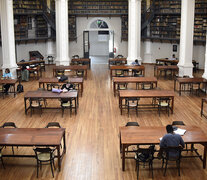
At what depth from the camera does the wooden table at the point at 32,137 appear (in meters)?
6.00

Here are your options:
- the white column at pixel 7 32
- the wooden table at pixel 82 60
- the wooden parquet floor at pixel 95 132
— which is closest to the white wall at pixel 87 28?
the wooden table at pixel 82 60

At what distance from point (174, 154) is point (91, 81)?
31.7 feet

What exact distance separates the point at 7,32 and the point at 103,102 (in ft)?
20.8

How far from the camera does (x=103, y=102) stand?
11.4 metres

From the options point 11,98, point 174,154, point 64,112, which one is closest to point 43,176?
point 174,154

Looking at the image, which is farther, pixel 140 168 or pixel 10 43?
pixel 10 43

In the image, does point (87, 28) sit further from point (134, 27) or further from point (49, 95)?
point (49, 95)

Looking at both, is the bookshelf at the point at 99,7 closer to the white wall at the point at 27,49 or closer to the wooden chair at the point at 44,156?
the white wall at the point at 27,49

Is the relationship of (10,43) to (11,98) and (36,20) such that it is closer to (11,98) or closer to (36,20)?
(11,98)

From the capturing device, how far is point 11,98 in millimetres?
12016

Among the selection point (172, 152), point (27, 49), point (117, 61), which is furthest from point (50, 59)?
point (172, 152)

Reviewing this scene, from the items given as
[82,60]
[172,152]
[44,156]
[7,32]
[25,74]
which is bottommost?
[44,156]

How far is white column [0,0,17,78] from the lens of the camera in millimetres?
14305

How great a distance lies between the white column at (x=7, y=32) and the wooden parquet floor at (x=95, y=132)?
144 centimetres
